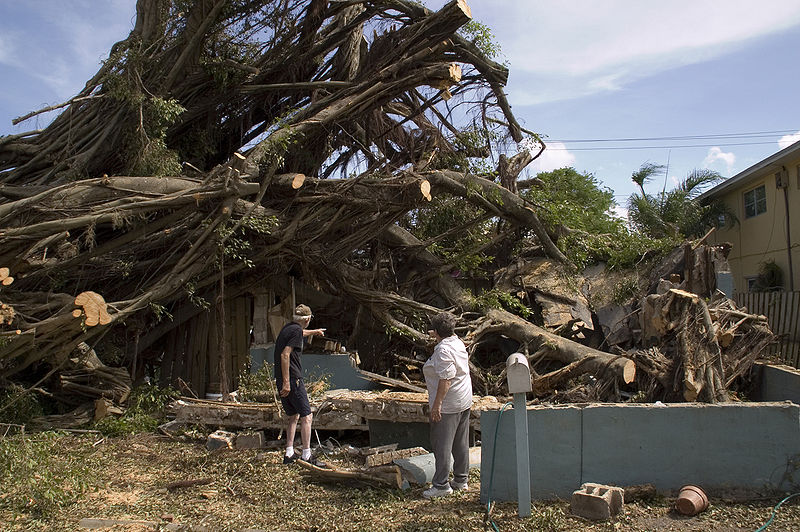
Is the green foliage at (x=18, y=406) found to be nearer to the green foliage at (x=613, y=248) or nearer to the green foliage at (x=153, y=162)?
the green foliage at (x=153, y=162)

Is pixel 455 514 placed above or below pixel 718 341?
below

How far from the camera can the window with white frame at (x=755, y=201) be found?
17766mm

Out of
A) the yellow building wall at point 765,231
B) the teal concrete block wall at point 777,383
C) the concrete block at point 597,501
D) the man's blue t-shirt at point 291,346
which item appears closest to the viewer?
the concrete block at point 597,501

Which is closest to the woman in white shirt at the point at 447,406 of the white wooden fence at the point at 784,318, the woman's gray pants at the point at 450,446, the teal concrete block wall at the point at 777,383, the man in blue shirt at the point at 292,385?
the woman's gray pants at the point at 450,446

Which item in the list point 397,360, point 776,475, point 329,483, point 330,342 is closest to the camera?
point 776,475

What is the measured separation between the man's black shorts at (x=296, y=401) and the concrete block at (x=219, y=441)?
3.46 feet

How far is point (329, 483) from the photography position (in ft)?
19.1

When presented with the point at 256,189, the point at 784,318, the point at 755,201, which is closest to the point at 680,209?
the point at 755,201

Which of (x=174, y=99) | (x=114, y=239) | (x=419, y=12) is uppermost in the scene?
(x=419, y=12)

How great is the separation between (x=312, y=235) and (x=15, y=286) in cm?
398

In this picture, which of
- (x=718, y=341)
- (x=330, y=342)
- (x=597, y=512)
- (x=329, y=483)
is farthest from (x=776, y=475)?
(x=330, y=342)

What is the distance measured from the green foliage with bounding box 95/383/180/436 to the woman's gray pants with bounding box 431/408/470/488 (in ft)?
15.3

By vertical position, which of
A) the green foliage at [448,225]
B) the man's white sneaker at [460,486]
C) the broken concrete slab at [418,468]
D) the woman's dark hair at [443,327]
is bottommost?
the man's white sneaker at [460,486]

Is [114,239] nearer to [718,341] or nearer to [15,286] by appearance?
[15,286]
